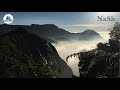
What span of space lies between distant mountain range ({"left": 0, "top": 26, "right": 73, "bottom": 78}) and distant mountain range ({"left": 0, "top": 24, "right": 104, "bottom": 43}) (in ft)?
0.20

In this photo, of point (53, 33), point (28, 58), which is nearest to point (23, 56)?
point (28, 58)

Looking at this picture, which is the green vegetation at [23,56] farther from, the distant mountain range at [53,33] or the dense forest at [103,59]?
the dense forest at [103,59]

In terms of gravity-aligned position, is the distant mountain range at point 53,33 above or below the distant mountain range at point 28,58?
above

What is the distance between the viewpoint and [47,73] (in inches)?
201

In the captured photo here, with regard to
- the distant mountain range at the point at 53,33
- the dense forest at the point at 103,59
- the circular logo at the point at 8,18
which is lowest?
the dense forest at the point at 103,59

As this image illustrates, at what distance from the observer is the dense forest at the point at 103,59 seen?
507cm

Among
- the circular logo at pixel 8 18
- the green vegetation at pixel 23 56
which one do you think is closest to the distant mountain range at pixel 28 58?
the green vegetation at pixel 23 56

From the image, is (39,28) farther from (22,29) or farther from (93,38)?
(93,38)

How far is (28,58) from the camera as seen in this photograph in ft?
16.8

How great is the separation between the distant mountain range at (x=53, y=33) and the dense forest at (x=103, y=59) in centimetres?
16

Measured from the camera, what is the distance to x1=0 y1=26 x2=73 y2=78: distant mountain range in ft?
16.7
